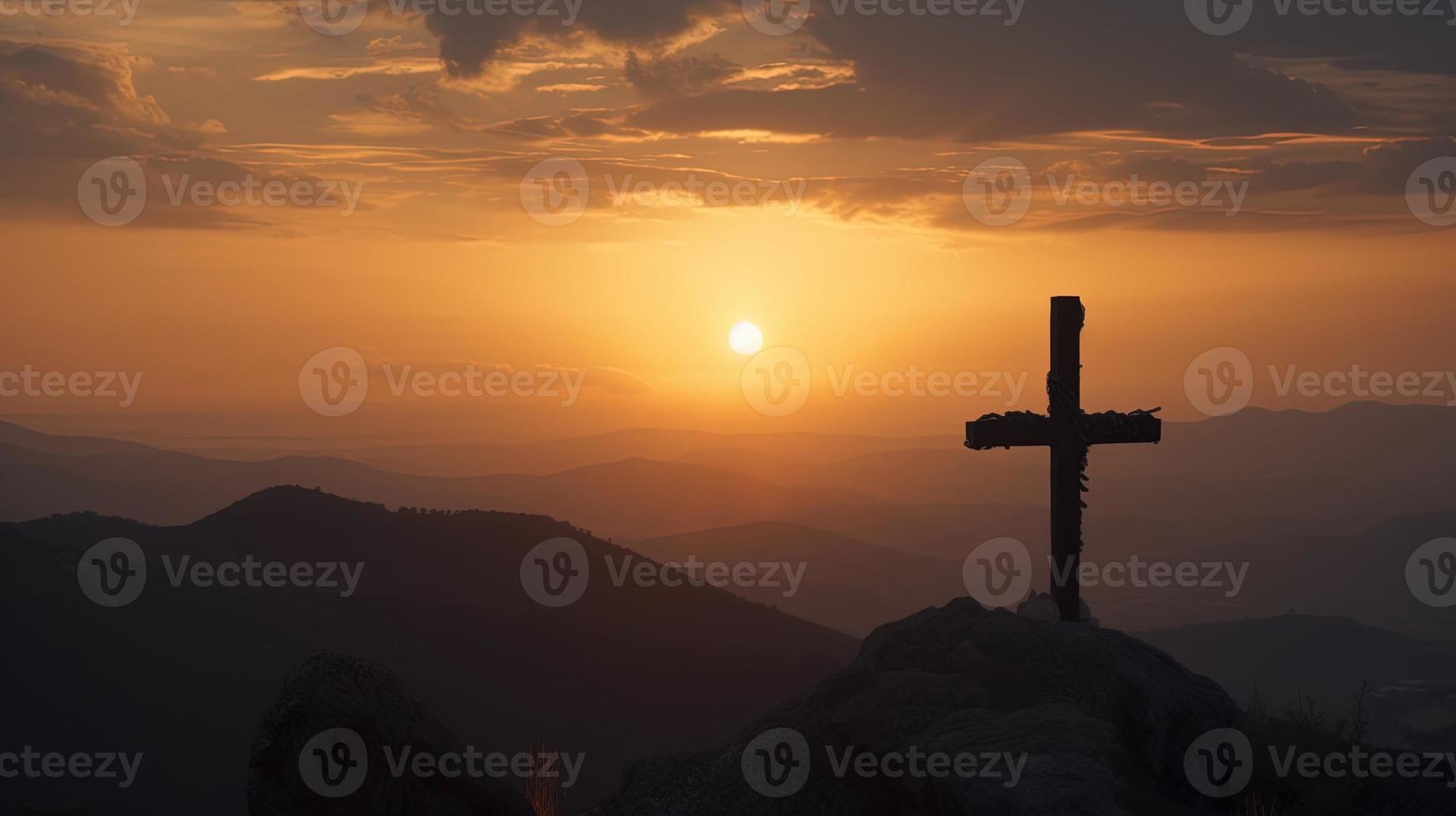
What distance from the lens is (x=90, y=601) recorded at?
38156mm

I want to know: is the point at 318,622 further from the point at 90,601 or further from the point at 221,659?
the point at 90,601

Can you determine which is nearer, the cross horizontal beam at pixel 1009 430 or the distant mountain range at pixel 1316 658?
the cross horizontal beam at pixel 1009 430

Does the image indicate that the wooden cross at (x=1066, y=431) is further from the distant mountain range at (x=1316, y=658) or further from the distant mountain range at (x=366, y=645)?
the distant mountain range at (x=1316, y=658)

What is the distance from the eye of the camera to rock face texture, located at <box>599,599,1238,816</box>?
9469mm

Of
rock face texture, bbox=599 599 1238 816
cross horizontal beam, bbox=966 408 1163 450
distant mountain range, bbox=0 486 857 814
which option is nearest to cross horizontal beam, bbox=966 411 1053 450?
cross horizontal beam, bbox=966 408 1163 450

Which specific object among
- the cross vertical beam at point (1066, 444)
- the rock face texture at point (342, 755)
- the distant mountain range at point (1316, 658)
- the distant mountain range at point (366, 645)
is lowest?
the distant mountain range at point (1316, 658)

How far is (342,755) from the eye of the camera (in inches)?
402

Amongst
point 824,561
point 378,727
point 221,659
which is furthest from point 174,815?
point 824,561

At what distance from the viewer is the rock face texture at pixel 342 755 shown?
10.2 m

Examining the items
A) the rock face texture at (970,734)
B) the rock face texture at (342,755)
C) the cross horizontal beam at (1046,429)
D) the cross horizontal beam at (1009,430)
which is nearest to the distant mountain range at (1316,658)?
the cross horizontal beam at (1046,429)

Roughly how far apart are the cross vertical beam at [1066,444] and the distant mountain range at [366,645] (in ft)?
64.5

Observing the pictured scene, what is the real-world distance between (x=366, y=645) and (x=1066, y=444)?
3014 cm

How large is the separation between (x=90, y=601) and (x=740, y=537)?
139498 millimetres

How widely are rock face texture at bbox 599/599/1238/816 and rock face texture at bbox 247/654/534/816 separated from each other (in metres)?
2.21
